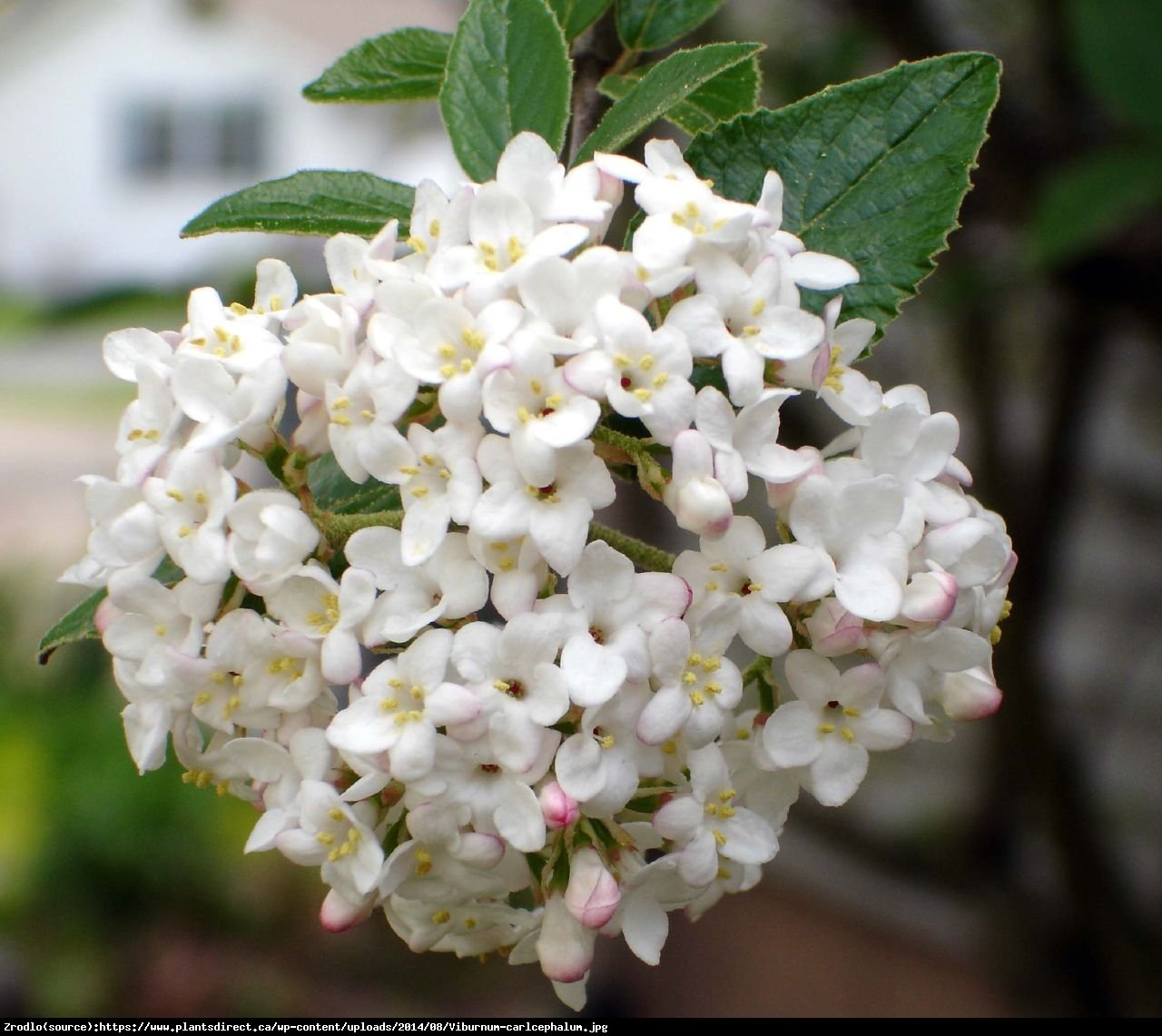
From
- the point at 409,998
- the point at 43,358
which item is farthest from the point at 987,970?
the point at 43,358

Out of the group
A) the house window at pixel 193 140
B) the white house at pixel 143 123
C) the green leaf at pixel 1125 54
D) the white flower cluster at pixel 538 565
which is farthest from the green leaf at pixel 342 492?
the house window at pixel 193 140

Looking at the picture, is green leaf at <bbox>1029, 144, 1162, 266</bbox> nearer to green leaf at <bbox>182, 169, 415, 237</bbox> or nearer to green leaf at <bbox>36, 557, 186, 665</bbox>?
green leaf at <bbox>182, 169, 415, 237</bbox>

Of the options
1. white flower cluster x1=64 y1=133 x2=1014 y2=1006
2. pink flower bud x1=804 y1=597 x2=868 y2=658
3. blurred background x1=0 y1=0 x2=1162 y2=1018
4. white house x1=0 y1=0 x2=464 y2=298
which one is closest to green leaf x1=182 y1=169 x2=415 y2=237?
white flower cluster x1=64 y1=133 x2=1014 y2=1006

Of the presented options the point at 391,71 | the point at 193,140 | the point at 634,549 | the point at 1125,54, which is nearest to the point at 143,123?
the point at 193,140

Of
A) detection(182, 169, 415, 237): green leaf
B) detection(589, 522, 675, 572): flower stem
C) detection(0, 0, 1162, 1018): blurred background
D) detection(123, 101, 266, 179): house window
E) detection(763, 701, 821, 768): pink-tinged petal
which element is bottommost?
detection(123, 101, 266, 179): house window

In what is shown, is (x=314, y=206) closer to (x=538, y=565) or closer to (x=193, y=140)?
(x=538, y=565)

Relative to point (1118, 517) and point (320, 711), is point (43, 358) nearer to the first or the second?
point (1118, 517)
